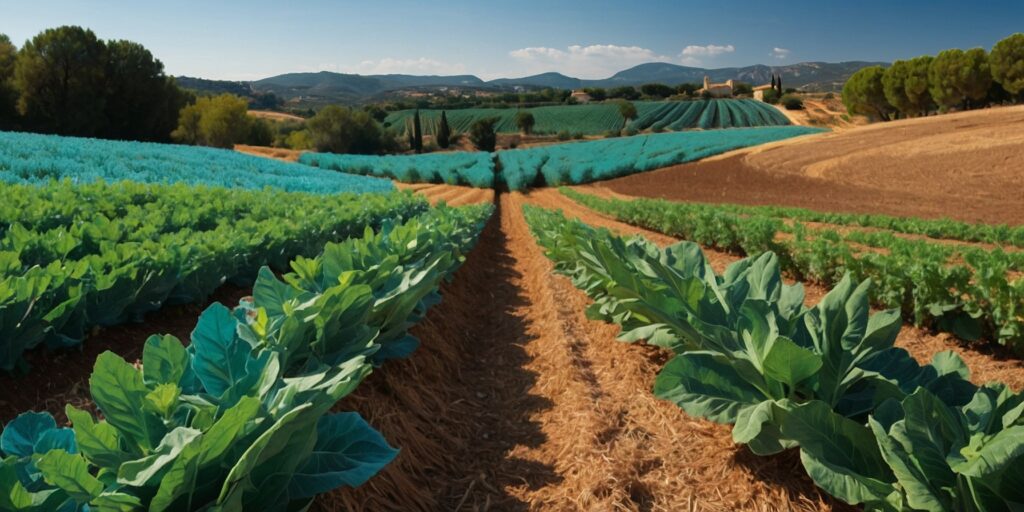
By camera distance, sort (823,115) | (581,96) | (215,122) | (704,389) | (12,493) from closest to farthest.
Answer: (12,493) < (704,389) < (215,122) < (823,115) < (581,96)

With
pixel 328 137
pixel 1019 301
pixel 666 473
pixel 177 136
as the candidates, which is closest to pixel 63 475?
pixel 666 473

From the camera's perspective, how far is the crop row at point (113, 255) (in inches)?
146

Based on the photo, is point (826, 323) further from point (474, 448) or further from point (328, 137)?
point (328, 137)

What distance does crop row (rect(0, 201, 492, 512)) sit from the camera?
143cm

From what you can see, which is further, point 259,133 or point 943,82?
point 259,133

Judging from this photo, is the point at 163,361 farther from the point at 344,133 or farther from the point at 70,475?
the point at 344,133

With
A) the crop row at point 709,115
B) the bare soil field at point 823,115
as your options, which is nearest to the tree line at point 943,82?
the bare soil field at point 823,115

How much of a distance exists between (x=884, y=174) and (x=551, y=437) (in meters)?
33.2

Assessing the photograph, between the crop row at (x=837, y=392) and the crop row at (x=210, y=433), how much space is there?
1.45m

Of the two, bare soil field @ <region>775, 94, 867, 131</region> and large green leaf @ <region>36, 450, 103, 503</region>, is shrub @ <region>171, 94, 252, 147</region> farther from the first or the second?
large green leaf @ <region>36, 450, 103, 503</region>

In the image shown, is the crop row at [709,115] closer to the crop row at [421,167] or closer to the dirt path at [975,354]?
the crop row at [421,167]

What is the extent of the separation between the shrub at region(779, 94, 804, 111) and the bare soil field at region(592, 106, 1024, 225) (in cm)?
4324

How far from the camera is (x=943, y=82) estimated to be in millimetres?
55500

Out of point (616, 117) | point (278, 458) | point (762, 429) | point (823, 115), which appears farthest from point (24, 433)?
point (823, 115)
